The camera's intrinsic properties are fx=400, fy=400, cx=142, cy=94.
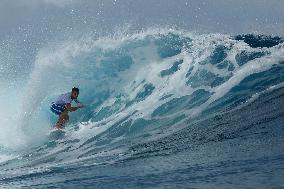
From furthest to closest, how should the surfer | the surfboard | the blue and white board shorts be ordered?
the blue and white board shorts
the surfboard
the surfer

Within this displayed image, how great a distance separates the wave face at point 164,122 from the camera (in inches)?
340

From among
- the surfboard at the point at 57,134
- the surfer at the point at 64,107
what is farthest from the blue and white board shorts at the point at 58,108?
the surfboard at the point at 57,134

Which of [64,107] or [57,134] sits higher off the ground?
[64,107]

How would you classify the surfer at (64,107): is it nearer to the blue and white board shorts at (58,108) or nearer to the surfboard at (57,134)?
the blue and white board shorts at (58,108)

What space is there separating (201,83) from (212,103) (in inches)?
145

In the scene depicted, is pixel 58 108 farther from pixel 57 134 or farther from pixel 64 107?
pixel 64 107

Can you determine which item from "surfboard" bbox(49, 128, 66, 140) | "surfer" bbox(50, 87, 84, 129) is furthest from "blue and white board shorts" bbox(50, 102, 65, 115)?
"surfboard" bbox(49, 128, 66, 140)

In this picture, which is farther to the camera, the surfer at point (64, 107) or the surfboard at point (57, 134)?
the surfboard at point (57, 134)

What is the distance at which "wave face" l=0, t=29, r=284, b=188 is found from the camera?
8648mm

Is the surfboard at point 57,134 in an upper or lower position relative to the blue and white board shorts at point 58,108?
lower

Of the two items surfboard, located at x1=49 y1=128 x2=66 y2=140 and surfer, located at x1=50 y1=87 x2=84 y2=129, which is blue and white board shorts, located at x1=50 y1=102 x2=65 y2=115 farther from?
surfboard, located at x1=49 y1=128 x2=66 y2=140

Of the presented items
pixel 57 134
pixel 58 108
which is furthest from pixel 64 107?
pixel 58 108

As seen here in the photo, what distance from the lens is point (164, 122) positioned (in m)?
18.0

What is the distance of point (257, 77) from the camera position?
1966cm
